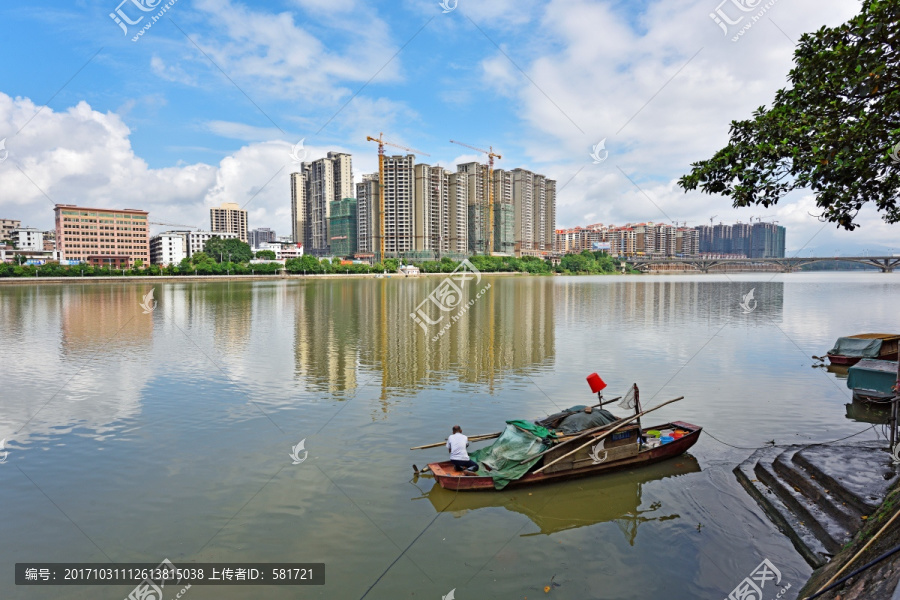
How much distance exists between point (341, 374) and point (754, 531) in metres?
14.8

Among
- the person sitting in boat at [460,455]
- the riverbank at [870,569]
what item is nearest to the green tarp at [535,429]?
the person sitting in boat at [460,455]

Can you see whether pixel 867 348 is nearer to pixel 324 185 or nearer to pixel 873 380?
pixel 873 380

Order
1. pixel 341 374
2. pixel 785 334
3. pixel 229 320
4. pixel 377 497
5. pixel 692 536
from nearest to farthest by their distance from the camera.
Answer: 1. pixel 692 536
2. pixel 377 497
3. pixel 341 374
4. pixel 785 334
5. pixel 229 320

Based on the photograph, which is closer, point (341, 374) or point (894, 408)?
point (894, 408)

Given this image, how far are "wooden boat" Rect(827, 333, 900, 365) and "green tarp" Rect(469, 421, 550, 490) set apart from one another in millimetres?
17162

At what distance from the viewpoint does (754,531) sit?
8.66m

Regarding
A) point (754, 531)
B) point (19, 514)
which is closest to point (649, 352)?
point (754, 531)

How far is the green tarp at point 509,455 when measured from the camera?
32.9ft

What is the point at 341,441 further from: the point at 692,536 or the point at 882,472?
the point at 882,472

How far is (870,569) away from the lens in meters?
5.80

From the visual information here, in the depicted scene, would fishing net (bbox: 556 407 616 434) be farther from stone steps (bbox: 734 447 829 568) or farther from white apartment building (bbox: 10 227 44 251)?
white apartment building (bbox: 10 227 44 251)

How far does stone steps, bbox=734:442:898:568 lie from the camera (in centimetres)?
799

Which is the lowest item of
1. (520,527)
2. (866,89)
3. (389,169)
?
(520,527)

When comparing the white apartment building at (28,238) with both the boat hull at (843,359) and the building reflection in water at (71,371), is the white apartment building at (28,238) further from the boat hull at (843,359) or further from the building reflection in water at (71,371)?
the boat hull at (843,359)
